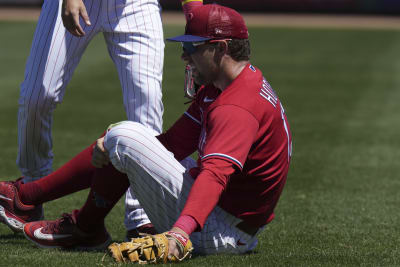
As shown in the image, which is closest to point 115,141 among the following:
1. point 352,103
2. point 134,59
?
point 134,59

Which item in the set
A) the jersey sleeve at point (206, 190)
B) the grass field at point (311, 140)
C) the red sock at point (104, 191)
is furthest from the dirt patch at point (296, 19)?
the jersey sleeve at point (206, 190)

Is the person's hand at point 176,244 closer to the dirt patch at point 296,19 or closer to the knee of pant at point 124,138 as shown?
the knee of pant at point 124,138

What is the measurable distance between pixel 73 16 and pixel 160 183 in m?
1.19

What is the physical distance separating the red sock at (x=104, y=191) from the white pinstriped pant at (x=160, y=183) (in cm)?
19

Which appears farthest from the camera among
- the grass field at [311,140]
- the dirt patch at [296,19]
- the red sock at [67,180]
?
the dirt patch at [296,19]

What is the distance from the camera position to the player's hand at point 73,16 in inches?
174

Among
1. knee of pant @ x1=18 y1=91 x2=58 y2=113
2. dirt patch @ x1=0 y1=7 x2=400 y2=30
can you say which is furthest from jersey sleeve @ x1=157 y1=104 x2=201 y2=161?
dirt patch @ x1=0 y1=7 x2=400 y2=30

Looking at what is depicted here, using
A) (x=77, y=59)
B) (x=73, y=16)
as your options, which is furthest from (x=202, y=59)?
(x=77, y=59)

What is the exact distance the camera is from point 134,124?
382 centimetres

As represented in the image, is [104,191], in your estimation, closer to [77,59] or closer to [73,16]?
[73,16]

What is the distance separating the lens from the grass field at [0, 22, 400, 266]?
4387 mm

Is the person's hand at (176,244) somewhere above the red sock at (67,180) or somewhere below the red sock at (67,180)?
above

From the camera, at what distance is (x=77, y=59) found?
196 inches

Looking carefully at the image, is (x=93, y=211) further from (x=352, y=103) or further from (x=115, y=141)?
(x=352, y=103)
